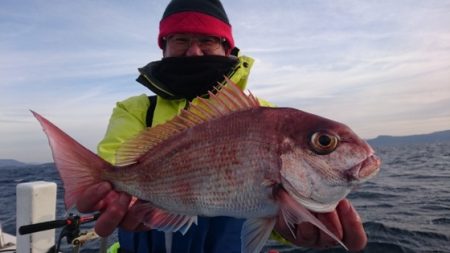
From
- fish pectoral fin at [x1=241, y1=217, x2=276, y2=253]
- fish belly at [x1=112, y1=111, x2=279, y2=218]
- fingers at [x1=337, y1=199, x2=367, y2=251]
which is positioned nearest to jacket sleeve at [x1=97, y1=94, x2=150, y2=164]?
fish belly at [x1=112, y1=111, x2=279, y2=218]

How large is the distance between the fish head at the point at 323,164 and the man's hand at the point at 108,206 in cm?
113

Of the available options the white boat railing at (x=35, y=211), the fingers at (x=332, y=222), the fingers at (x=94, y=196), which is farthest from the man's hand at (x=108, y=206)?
the white boat railing at (x=35, y=211)

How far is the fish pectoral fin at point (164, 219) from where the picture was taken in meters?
2.44

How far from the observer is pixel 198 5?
3.80 metres

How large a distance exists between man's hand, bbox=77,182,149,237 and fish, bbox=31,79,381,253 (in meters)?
0.06

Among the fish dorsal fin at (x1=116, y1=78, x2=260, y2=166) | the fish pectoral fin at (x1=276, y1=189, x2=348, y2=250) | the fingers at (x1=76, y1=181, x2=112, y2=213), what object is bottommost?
the fish pectoral fin at (x1=276, y1=189, x2=348, y2=250)

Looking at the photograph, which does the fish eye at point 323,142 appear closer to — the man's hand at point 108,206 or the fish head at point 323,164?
the fish head at point 323,164

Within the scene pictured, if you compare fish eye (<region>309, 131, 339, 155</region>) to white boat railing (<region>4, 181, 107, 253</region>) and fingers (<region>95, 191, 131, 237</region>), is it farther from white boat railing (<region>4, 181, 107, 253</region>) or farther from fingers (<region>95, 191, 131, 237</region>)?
white boat railing (<region>4, 181, 107, 253</region>)

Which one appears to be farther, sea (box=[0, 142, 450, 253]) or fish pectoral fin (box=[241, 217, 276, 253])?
sea (box=[0, 142, 450, 253])

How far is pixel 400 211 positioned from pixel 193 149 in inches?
431

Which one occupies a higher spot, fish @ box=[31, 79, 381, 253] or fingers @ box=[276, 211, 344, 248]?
fish @ box=[31, 79, 381, 253]

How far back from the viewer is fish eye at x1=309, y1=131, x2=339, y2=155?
2.21 meters

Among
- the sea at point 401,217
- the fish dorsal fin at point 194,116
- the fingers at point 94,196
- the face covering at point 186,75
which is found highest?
the face covering at point 186,75

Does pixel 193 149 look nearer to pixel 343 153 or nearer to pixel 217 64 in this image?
pixel 343 153
